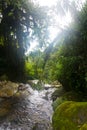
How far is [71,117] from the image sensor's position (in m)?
6.46

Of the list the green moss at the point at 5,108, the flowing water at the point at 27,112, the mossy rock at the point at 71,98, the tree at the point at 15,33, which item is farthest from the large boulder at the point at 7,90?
the tree at the point at 15,33

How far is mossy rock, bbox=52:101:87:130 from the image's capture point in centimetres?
627

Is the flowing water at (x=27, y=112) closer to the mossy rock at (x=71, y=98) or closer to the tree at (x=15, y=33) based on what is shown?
the mossy rock at (x=71, y=98)

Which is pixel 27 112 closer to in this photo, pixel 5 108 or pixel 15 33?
pixel 5 108

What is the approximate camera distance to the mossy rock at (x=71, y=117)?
6.27m

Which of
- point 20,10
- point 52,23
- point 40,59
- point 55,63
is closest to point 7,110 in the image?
point 40,59

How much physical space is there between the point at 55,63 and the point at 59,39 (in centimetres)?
169

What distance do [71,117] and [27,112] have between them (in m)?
4.41

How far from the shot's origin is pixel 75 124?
6.25 meters

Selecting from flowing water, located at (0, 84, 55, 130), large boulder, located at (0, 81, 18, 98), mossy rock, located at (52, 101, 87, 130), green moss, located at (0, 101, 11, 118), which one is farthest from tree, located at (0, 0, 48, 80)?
mossy rock, located at (52, 101, 87, 130)

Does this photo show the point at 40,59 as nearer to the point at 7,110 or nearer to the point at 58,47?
the point at 58,47

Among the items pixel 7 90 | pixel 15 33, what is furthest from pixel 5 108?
pixel 15 33

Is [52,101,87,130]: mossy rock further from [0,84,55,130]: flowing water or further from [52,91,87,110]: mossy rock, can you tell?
[52,91,87,110]: mossy rock

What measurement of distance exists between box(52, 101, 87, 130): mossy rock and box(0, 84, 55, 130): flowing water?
4.89 feet
